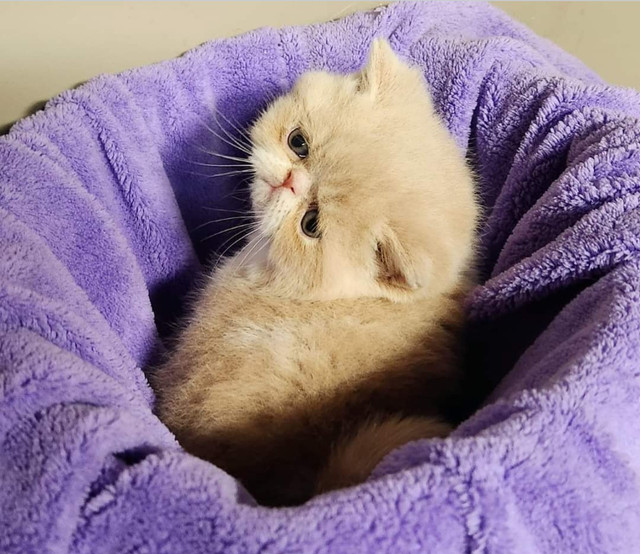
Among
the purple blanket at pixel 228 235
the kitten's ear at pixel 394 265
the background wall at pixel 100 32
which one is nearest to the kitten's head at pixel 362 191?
the kitten's ear at pixel 394 265

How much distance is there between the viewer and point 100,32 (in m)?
1.15

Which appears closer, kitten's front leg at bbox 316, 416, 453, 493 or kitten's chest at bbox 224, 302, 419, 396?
kitten's front leg at bbox 316, 416, 453, 493

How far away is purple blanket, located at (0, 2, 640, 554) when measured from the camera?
0.50m

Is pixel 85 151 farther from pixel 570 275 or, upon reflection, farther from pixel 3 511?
pixel 570 275

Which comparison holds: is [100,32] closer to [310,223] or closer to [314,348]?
[310,223]

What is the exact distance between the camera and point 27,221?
0.84m

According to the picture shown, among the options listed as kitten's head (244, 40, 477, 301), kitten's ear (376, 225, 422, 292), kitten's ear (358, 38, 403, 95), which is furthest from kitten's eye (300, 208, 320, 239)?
kitten's ear (358, 38, 403, 95)

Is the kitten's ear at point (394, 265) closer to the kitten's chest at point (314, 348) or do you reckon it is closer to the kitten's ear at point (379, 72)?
the kitten's chest at point (314, 348)

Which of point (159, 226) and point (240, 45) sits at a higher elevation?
point (240, 45)

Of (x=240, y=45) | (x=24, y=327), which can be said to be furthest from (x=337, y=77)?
(x=24, y=327)

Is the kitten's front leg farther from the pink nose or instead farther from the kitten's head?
the pink nose

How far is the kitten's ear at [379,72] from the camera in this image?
102 cm

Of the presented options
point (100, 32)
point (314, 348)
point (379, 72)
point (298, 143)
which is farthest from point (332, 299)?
point (100, 32)

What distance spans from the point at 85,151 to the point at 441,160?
57 cm
